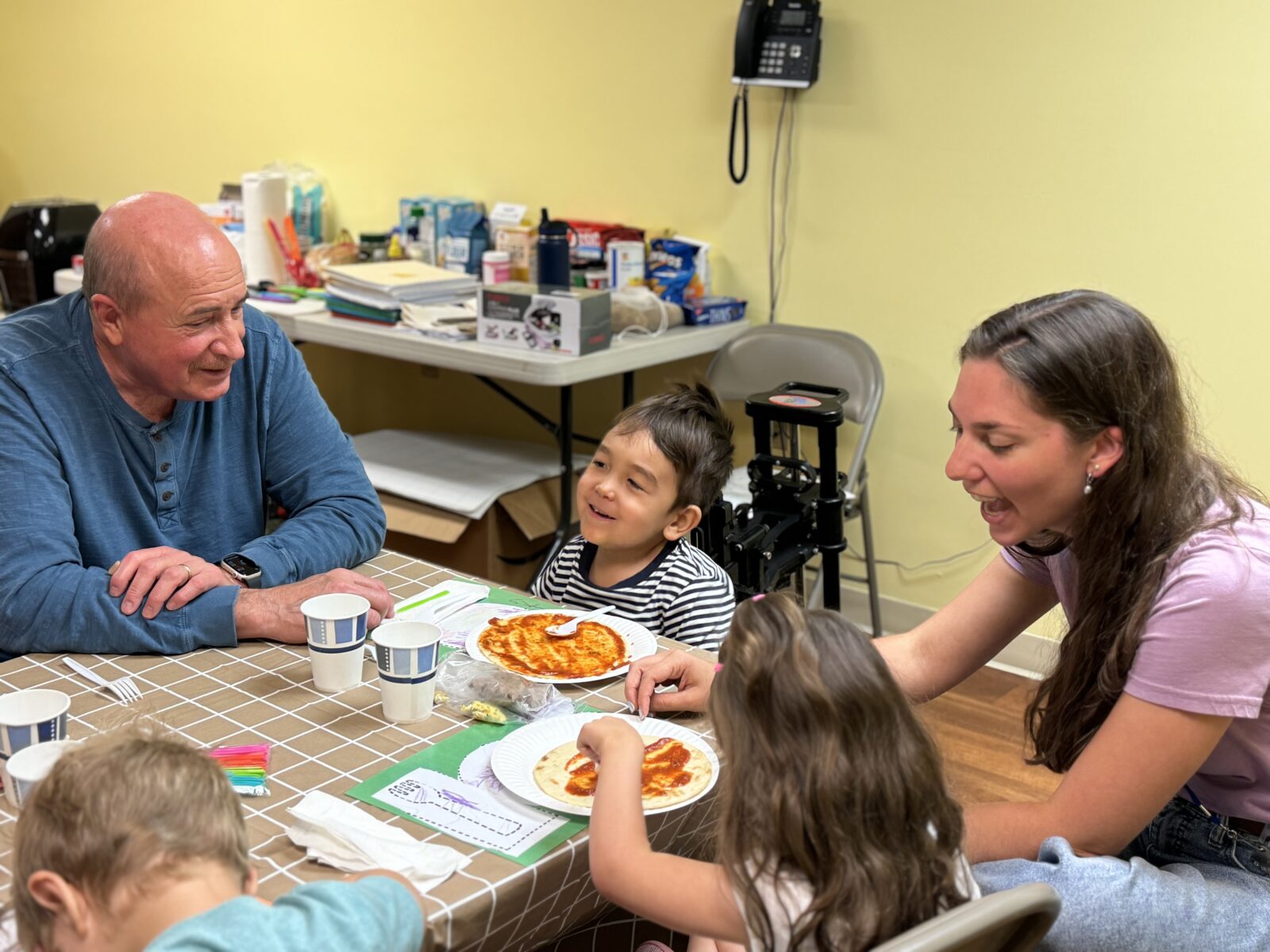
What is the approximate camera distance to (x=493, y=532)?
3.18 metres

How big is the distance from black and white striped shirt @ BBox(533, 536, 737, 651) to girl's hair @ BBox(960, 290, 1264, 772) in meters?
0.62

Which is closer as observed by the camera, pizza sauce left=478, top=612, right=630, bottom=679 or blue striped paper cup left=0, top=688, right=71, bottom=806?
blue striped paper cup left=0, top=688, right=71, bottom=806

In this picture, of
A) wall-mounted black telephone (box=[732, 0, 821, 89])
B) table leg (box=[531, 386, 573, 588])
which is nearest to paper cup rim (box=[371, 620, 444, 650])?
table leg (box=[531, 386, 573, 588])

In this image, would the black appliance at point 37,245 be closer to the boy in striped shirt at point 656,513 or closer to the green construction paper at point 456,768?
the boy in striped shirt at point 656,513

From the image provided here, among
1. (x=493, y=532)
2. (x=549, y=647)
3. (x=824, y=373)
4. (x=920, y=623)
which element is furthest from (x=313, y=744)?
(x=920, y=623)

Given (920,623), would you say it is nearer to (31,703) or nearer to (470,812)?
(470,812)

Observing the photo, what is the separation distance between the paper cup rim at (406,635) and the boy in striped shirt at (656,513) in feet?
2.03

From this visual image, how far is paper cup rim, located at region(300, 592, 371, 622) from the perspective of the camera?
1.39 m

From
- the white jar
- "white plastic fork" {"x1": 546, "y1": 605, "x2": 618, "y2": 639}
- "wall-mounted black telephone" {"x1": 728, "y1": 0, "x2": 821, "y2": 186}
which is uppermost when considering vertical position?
"wall-mounted black telephone" {"x1": 728, "y1": 0, "x2": 821, "y2": 186}

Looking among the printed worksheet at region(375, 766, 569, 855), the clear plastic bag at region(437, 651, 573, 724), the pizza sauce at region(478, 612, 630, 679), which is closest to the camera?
the printed worksheet at region(375, 766, 569, 855)

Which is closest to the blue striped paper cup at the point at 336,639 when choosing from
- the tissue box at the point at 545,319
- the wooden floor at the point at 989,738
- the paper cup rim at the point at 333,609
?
the paper cup rim at the point at 333,609

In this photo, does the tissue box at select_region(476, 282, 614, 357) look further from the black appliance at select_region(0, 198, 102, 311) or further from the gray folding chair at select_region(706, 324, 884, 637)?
the black appliance at select_region(0, 198, 102, 311)

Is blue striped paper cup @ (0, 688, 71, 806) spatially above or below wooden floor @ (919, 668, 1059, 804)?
above

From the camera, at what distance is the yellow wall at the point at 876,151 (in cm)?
286
